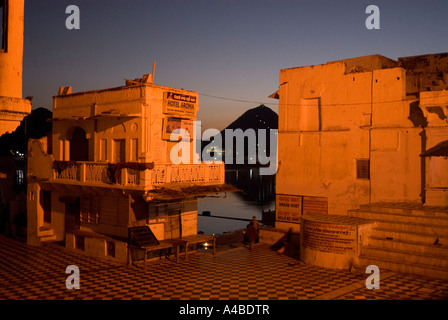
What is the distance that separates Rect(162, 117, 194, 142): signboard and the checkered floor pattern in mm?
5149

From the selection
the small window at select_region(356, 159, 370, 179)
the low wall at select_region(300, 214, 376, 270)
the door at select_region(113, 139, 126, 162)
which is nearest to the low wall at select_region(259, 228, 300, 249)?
the low wall at select_region(300, 214, 376, 270)

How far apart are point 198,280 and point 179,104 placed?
7.95 metres

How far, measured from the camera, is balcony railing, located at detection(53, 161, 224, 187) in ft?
53.9

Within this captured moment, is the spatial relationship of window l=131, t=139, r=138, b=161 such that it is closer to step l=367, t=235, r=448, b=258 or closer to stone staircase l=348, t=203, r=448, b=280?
stone staircase l=348, t=203, r=448, b=280

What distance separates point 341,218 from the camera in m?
17.3

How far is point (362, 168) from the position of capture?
19.7 meters

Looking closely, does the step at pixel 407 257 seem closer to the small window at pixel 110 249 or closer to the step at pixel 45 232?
the small window at pixel 110 249

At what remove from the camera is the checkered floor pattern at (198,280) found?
12.2 meters

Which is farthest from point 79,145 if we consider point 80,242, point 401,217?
point 401,217

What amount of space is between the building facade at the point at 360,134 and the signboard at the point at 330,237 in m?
4.56

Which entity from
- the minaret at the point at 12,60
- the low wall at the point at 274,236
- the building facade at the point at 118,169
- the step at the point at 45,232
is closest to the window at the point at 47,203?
the building facade at the point at 118,169

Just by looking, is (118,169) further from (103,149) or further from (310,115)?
(310,115)

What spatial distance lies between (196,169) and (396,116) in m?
9.04
